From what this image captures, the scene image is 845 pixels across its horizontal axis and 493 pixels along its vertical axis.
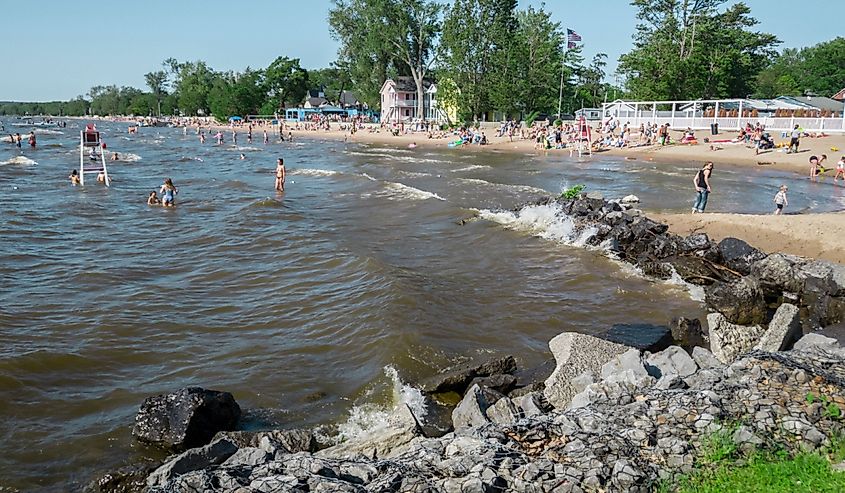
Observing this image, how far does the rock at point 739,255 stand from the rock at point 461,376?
773 cm

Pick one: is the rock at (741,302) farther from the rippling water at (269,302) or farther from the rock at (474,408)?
the rock at (474,408)

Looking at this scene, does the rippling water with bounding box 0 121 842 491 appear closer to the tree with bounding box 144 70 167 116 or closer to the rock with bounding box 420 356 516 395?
the rock with bounding box 420 356 516 395

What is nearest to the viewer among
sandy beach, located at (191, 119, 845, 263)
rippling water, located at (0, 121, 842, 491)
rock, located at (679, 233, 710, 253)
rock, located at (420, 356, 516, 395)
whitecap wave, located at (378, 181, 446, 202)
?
rippling water, located at (0, 121, 842, 491)

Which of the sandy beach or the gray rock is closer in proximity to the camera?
the gray rock

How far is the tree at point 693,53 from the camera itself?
2361 inches

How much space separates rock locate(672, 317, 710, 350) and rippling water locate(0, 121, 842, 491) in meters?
0.88

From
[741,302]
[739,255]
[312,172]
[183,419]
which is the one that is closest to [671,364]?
[741,302]

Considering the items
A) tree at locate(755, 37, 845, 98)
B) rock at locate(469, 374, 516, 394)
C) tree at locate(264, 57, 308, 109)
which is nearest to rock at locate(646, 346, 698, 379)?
rock at locate(469, 374, 516, 394)

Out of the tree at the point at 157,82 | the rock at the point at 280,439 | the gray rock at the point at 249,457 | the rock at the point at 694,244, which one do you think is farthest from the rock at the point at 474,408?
the tree at the point at 157,82

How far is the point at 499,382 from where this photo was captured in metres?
8.50

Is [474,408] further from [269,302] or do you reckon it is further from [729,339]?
[269,302]

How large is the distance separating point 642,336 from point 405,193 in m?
20.6

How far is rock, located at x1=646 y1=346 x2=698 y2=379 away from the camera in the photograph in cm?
775

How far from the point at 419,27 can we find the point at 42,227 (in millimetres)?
72055
